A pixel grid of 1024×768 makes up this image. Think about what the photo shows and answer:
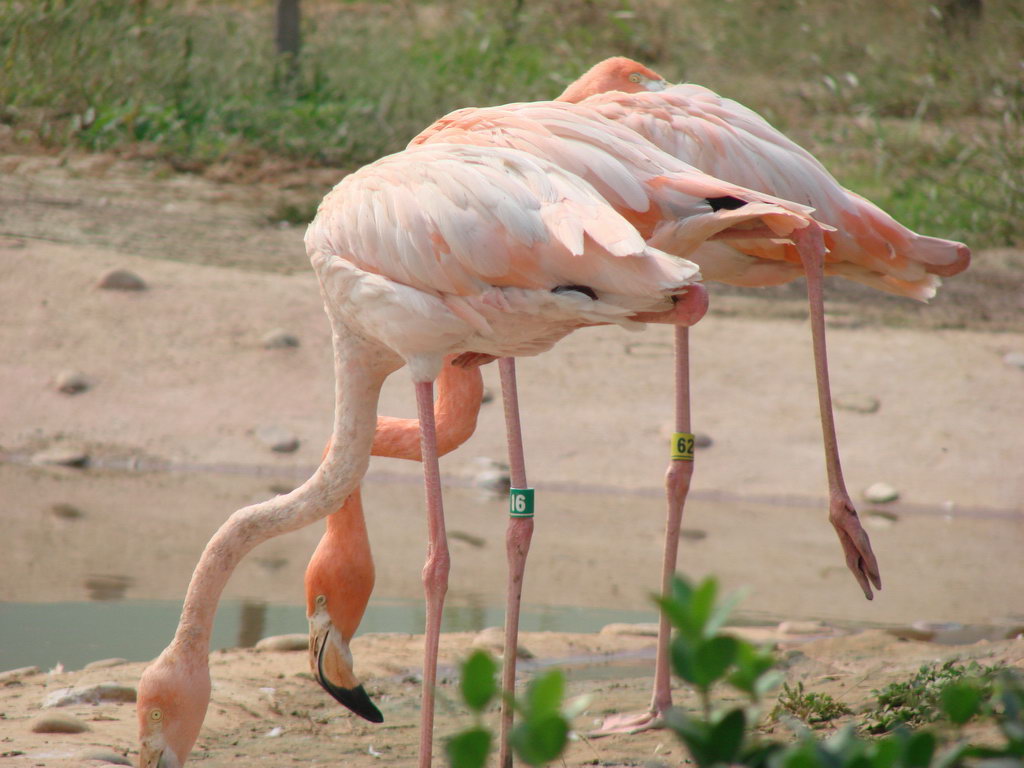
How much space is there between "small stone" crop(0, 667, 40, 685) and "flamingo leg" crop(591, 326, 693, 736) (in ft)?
5.73

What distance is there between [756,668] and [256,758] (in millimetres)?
2431

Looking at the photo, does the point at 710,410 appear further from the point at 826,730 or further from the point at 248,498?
the point at 826,730

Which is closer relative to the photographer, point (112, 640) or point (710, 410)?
point (112, 640)

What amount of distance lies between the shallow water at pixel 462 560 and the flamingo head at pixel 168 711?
4.31 ft

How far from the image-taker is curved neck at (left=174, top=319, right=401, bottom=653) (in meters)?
3.43

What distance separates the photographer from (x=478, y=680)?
53.0 inches

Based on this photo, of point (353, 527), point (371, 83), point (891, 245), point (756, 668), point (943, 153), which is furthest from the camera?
point (371, 83)

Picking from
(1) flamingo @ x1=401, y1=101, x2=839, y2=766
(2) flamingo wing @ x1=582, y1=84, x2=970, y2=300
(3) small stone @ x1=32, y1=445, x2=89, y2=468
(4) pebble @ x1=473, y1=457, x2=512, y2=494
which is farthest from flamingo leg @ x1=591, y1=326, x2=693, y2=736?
(3) small stone @ x1=32, y1=445, x2=89, y2=468

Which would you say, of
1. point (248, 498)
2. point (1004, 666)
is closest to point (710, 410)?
point (248, 498)

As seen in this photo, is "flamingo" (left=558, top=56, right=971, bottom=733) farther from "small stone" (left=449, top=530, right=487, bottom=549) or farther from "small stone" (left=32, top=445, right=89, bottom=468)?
"small stone" (left=32, top=445, right=89, bottom=468)

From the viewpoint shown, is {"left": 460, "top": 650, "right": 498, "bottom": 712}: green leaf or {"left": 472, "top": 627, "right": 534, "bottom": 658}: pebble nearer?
{"left": 460, "top": 650, "right": 498, "bottom": 712}: green leaf

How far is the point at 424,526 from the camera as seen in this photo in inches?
242

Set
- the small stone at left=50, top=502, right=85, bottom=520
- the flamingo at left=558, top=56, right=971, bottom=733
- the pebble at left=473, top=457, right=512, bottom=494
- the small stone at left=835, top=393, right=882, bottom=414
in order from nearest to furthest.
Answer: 1. the flamingo at left=558, top=56, right=971, bottom=733
2. the small stone at left=50, top=502, right=85, bottom=520
3. the pebble at left=473, top=457, right=512, bottom=494
4. the small stone at left=835, top=393, right=882, bottom=414

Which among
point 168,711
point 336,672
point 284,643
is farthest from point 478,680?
point 284,643
